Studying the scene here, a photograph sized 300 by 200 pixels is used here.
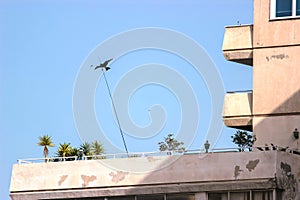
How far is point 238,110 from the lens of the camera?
163 feet

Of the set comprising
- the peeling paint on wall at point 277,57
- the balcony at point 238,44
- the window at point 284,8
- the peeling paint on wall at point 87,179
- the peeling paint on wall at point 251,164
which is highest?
the window at point 284,8

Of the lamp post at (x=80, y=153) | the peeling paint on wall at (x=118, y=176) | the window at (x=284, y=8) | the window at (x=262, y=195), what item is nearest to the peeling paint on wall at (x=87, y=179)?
the peeling paint on wall at (x=118, y=176)

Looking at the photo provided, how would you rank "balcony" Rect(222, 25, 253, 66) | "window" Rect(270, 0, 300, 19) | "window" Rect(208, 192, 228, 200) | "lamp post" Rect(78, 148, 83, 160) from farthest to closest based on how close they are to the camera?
"balcony" Rect(222, 25, 253, 66) → "window" Rect(270, 0, 300, 19) → "lamp post" Rect(78, 148, 83, 160) → "window" Rect(208, 192, 228, 200)

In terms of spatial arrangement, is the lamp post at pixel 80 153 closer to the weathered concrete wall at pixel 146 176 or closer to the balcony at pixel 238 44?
the weathered concrete wall at pixel 146 176

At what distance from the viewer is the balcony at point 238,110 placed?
49.3 m

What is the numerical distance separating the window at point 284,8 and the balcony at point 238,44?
4.28 ft

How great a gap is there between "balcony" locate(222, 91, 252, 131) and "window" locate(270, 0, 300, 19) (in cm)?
361

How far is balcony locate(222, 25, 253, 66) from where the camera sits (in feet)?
163

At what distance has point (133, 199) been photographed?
147 feet

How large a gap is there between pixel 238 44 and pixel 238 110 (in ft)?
9.60

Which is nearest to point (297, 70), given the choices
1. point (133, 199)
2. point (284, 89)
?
point (284, 89)

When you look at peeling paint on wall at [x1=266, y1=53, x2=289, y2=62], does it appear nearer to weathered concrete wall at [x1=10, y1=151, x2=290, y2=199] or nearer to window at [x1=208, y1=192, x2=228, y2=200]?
weathered concrete wall at [x1=10, y1=151, x2=290, y2=199]

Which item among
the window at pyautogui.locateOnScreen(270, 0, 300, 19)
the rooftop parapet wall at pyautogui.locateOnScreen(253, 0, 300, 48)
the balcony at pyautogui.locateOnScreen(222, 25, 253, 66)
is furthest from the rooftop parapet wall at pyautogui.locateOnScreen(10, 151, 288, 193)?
the window at pyautogui.locateOnScreen(270, 0, 300, 19)

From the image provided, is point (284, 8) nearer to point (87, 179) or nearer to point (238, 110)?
point (238, 110)
